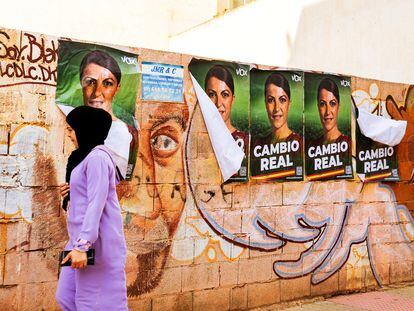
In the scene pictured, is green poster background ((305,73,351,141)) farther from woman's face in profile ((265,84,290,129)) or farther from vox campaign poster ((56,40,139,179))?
vox campaign poster ((56,40,139,179))

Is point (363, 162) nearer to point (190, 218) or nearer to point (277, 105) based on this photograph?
point (277, 105)

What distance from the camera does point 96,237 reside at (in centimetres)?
298

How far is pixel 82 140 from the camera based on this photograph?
3150mm

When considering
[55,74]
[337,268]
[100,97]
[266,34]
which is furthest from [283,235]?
[266,34]

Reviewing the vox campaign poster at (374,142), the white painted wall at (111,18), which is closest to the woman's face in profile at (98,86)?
the vox campaign poster at (374,142)

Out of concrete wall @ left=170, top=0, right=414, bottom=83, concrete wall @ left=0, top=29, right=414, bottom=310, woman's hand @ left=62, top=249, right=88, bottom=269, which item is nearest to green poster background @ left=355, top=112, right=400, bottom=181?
concrete wall @ left=0, top=29, right=414, bottom=310

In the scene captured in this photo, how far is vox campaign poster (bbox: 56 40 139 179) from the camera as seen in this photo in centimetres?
445

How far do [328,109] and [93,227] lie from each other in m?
3.71

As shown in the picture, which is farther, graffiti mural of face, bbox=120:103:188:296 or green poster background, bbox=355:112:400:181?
green poster background, bbox=355:112:400:181

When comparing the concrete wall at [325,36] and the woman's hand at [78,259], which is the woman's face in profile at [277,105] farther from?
the concrete wall at [325,36]

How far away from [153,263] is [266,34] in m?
8.64

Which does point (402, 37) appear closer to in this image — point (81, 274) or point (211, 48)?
point (211, 48)

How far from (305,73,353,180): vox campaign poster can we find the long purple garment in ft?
10.2

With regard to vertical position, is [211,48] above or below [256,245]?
above
